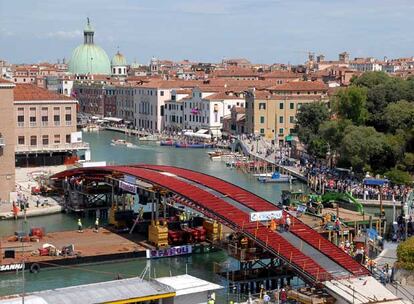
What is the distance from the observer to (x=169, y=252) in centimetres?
2008

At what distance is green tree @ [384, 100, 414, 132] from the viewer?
111 ft

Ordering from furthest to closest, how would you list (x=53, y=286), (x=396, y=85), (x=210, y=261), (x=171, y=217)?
(x=396, y=85)
(x=171, y=217)
(x=210, y=261)
(x=53, y=286)

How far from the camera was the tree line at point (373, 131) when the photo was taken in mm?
32781

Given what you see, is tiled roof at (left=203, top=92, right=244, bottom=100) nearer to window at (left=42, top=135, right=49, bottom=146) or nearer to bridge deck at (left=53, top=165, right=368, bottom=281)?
window at (left=42, top=135, right=49, bottom=146)

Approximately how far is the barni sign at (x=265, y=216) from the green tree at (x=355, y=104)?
18.4 metres

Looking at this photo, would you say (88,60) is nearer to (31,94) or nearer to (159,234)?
(31,94)

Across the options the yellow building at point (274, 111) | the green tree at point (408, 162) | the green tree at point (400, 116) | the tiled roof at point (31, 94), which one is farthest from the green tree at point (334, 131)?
the yellow building at point (274, 111)

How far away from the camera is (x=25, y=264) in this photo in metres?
18.3

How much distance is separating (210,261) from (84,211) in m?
7.81

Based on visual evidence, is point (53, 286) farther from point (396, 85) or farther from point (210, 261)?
point (396, 85)

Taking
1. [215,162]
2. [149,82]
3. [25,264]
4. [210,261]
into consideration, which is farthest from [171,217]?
[149,82]

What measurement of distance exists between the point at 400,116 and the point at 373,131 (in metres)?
1.35

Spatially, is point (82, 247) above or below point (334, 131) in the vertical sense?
below

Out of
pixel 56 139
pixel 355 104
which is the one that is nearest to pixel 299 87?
pixel 355 104
